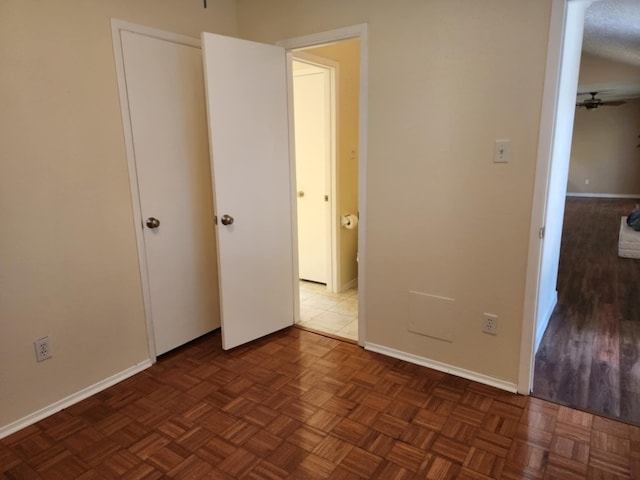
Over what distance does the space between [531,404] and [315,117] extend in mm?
2600

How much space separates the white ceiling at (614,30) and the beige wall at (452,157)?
1.86m

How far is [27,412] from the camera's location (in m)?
1.98

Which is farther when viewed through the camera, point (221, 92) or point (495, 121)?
point (221, 92)

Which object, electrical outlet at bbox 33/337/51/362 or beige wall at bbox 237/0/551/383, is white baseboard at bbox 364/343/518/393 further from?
electrical outlet at bbox 33/337/51/362

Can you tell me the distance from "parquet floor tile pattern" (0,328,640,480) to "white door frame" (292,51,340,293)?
1331 millimetres

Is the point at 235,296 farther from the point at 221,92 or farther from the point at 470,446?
the point at 470,446

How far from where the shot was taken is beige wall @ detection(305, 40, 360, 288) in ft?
11.4

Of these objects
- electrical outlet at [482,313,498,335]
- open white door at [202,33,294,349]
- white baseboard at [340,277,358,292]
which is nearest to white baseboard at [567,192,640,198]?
white baseboard at [340,277,358,292]

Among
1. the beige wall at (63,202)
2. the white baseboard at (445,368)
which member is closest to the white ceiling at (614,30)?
the white baseboard at (445,368)

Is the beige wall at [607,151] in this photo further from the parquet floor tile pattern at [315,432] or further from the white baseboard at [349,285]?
the parquet floor tile pattern at [315,432]

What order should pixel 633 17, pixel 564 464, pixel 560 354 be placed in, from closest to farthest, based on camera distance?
pixel 564 464 < pixel 560 354 < pixel 633 17

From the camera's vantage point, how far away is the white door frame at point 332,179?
333 cm

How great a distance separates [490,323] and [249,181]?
5.25ft

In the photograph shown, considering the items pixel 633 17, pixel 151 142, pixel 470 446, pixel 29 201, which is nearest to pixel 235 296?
pixel 151 142
